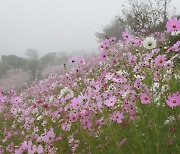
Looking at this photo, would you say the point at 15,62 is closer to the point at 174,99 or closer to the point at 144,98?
the point at 144,98

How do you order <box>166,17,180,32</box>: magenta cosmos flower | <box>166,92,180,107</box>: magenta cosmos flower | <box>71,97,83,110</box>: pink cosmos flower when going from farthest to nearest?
<box>71,97,83,110</box>: pink cosmos flower, <box>166,17,180,32</box>: magenta cosmos flower, <box>166,92,180,107</box>: magenta cosmos flower

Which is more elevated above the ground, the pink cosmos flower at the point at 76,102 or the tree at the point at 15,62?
the tree at the point at 15,62

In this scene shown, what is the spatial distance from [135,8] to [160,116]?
13.2 metres

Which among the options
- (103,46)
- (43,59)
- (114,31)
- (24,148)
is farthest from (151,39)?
(43,59)

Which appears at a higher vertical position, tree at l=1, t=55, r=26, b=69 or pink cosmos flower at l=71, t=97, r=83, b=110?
tree at l=1, t=55, r=26, b=69

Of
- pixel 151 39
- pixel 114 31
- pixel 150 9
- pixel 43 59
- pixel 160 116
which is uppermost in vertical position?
pixel 43 59

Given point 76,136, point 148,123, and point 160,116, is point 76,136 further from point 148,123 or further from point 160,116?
point 148,123

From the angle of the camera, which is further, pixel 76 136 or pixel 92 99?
pixel 76 136

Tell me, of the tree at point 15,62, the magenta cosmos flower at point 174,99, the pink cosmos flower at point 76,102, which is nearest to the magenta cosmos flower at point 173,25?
the magenta cosmos flower at point 174,99

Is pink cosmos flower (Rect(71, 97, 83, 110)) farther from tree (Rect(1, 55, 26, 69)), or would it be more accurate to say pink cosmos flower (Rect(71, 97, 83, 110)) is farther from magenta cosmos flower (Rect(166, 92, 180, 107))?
tree (Rect(1, 55, 26, 69))

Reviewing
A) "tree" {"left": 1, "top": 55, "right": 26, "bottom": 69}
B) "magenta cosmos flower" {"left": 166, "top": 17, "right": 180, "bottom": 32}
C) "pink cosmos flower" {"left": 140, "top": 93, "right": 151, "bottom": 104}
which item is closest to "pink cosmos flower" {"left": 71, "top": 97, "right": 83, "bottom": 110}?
"pink cosmos flower" {"left": 140, "top": 93, "right": 151, "bottom": 104}

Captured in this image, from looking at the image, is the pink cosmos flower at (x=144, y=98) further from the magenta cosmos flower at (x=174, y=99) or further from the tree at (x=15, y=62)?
the tree at (x=15, y=62)

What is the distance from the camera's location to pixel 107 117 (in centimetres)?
305

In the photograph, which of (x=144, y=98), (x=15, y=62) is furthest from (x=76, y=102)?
(x=15, y=62)
